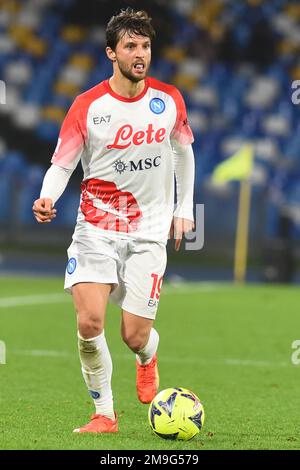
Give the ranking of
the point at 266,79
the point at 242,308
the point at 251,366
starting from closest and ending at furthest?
the point at 251,366 → the point at 242,308 → the point at 266,79

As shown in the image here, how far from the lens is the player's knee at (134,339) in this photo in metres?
6.60

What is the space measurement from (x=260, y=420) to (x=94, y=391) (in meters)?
1.17

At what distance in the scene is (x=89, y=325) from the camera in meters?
6.10

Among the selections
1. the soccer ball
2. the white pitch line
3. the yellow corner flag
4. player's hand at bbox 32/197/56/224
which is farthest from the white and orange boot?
the yellow corner flag

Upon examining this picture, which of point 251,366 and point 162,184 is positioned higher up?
point 162,184

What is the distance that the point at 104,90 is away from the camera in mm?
6422

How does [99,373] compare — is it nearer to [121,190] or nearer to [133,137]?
[121,190]

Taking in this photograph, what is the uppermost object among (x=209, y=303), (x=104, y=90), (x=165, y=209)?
(x=104, y=90)

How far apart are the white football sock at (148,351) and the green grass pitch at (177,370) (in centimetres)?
35

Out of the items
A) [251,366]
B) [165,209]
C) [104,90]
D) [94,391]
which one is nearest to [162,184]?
[165,209]

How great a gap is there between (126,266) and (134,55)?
1.22 metres

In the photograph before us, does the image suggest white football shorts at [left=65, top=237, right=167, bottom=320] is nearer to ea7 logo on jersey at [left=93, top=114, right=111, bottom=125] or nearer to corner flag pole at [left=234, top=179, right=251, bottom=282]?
ea7 logo on jersey at [left=93, top=114, right=111, bottom=125]

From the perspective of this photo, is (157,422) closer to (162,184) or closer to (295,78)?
(162,184)

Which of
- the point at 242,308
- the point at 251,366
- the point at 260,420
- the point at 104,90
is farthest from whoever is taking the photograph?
the point at 242,308
